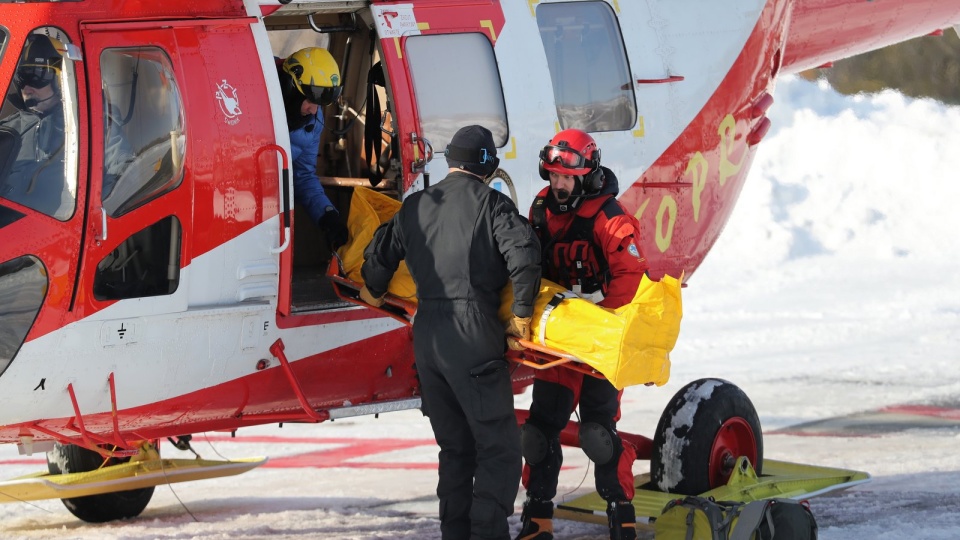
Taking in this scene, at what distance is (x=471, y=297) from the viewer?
553 centimetres

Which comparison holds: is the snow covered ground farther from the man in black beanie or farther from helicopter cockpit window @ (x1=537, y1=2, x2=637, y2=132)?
helicopter cockpit window @ (x1=537, y1=2, x2=637, y2=132)

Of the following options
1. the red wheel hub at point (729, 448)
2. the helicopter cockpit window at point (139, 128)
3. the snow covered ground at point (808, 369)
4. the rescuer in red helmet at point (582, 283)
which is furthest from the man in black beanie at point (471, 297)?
the snow covered ground at point (808, 369)

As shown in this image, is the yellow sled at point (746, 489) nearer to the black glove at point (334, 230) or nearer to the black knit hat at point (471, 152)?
the black glove at point (334, 230)

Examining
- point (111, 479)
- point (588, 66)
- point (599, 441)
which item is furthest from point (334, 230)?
point (111, 479)

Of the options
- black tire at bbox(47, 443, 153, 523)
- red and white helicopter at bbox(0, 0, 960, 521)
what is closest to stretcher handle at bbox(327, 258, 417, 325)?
red and white helicopter at bbox(0, 0, 960, 521)

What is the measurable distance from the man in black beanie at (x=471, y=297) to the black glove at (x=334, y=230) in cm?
34

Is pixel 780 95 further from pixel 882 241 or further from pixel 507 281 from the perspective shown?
pixel 507 281

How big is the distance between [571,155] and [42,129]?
93.5 inches

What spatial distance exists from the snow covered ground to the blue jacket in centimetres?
218

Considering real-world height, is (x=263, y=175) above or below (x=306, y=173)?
below

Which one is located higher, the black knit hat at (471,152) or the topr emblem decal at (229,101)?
the topr emblem decal at (229,101)

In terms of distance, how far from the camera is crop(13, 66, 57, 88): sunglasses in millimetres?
5125

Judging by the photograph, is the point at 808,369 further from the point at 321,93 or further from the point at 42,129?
the point at 42,129

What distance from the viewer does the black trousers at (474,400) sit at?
5.52m
